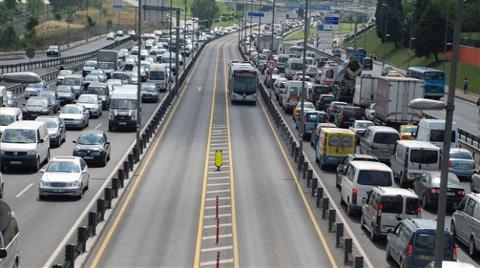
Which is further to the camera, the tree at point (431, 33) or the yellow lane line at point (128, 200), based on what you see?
the tree at point (431, 33)

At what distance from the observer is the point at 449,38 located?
118 m

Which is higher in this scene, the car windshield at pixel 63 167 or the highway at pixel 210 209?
the car windshield at pixel 63 167

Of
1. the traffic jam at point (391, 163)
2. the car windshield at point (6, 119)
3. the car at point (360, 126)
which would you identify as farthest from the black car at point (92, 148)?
the car at point (360, 126)

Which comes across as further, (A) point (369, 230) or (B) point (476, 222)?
(A) point (369, 230)

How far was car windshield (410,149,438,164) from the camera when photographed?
1670 inches

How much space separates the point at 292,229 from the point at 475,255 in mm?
6243

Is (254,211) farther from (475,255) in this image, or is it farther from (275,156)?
(275,156)

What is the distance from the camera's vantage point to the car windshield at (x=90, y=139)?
4572cm

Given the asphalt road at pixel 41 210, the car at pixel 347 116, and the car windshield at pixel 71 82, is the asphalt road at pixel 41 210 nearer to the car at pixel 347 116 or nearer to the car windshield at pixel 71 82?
the car at pixel 347 116

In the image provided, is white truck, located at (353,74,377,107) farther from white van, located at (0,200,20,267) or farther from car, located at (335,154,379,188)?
white van, located at (0,200,20,267)

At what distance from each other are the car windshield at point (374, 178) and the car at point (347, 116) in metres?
26.2

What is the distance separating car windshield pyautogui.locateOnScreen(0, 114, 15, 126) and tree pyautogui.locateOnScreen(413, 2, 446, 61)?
255ft

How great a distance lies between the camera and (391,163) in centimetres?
4622

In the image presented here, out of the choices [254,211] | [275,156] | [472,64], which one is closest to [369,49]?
[472,64]
